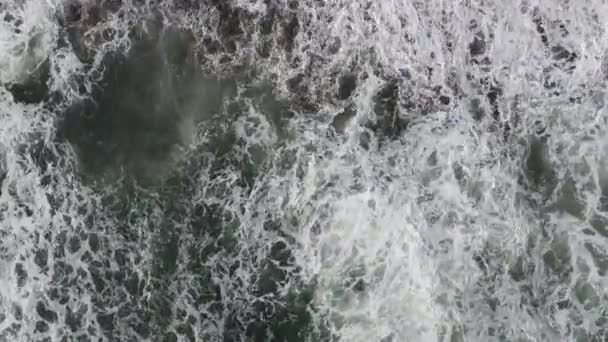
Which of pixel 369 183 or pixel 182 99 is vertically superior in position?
pixel 182 99

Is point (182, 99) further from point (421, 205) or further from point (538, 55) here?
point (538, 55)

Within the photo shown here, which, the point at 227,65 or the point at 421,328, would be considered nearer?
the point at 421,328

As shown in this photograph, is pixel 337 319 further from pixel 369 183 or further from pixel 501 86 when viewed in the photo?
pixel 501 86

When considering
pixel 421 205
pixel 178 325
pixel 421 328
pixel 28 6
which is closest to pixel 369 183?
pixel 421 205

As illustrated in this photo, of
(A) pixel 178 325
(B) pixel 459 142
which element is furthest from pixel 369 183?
(A) pixel 178 325

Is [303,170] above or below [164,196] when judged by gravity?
above

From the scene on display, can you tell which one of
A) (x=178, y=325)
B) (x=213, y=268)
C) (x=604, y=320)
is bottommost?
(x=604, y=320)
